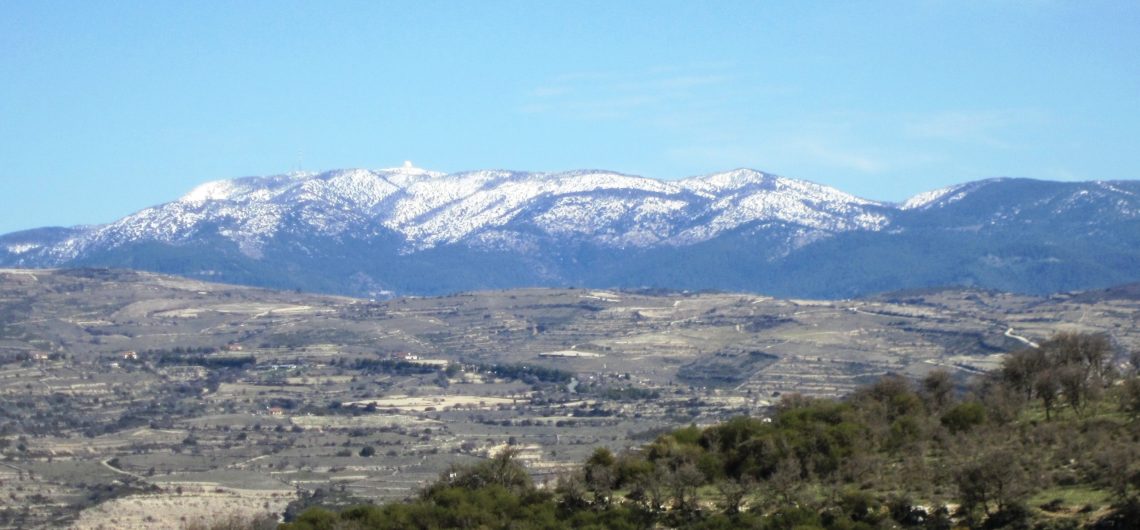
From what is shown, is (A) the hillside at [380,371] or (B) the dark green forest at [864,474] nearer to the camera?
(B) the dark green forest at [864,474]

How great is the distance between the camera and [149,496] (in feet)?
215

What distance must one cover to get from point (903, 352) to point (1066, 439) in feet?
269

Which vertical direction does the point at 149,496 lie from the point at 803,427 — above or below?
below

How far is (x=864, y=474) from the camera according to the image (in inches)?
1615

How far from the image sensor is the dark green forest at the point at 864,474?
3556cm

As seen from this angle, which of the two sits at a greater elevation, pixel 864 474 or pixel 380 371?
pixel 864 474

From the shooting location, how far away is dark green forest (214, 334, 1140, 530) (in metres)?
35.6

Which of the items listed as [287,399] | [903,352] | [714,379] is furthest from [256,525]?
[903,352]

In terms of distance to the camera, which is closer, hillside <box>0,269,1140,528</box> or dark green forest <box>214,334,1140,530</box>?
dark green forest <box>214,334,1140,530</box>

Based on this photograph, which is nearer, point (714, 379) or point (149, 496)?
point (149, 496)

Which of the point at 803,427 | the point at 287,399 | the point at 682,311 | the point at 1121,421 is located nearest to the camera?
the point at 1121,421

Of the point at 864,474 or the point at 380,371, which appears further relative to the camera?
the point at 380,371

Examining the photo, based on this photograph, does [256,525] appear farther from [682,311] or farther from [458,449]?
[682,311]

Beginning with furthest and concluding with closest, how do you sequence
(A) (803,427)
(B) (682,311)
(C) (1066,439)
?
(B) (682,311) → (A) (803,427) → (C) (1066,439)
